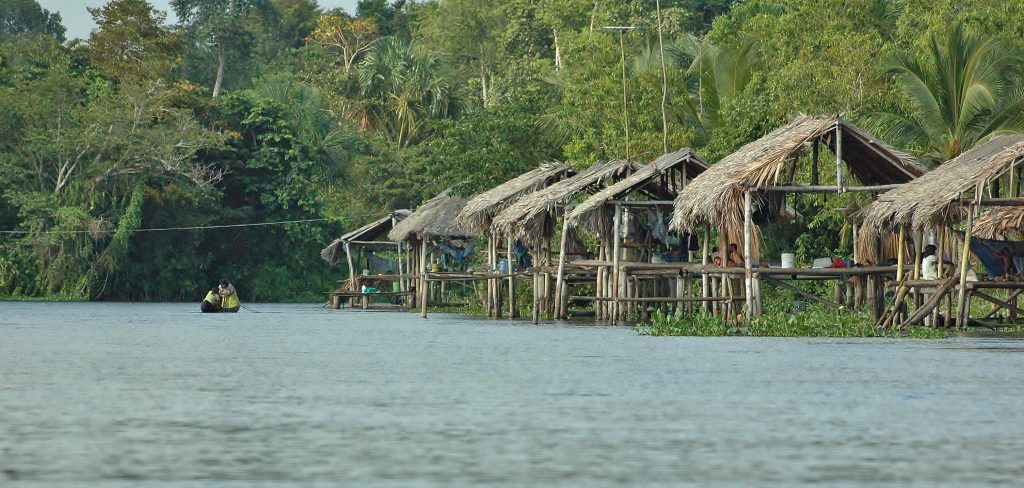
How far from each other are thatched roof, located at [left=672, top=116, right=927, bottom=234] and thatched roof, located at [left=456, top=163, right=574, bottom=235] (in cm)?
677

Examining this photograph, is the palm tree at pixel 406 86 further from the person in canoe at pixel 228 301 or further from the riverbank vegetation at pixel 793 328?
the riverbank vegetation at pixel 793 328

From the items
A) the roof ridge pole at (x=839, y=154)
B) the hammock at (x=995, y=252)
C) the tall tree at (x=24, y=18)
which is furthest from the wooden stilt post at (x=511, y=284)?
the tall tree at (x=24, y=18)

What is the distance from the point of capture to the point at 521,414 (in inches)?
514

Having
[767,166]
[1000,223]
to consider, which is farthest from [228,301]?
[1000,223]

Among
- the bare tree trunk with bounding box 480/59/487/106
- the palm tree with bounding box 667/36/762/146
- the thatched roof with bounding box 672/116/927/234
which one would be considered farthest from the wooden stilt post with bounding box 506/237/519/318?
Result: the bare tree trunk with bounding box 480/59/487/106

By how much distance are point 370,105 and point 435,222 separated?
21.8m

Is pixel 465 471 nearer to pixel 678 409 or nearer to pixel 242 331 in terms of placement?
pixel 678 409

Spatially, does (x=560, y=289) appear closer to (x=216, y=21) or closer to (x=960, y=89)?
(x=960, y=89)

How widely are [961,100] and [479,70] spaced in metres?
35.2

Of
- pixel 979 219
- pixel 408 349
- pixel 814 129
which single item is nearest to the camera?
pixel 408 349

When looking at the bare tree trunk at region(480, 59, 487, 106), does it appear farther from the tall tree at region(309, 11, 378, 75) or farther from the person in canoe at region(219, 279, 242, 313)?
the person in canoe at region(219, 279, 242, 313)

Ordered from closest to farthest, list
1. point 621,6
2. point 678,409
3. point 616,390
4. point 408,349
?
point 678,409, point 616,390, point 408,349, point 621,6

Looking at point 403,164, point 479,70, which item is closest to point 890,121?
point 403,164

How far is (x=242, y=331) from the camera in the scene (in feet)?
95.7
